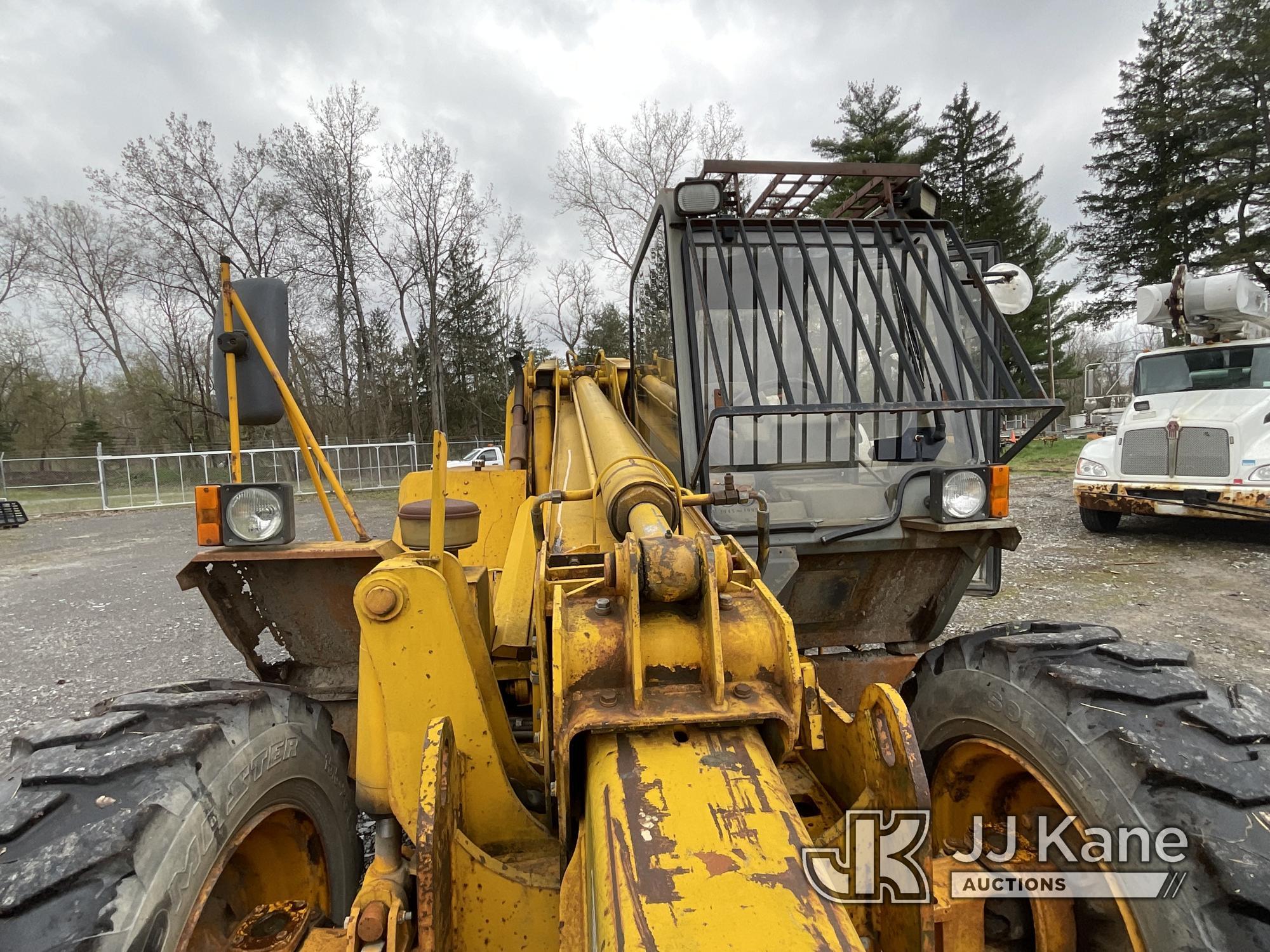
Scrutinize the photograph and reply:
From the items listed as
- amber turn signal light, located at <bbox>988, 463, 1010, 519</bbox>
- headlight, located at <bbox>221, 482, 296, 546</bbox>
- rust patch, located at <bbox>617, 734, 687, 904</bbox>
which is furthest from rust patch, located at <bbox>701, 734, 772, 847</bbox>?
amber turn signal light, located at <bbox>988, 463, 1010, 519</bbox>

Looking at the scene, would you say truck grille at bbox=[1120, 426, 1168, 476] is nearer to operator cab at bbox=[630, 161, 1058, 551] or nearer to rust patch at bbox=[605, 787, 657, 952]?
operator cab at bbox=[630, 161, 1058, 551]

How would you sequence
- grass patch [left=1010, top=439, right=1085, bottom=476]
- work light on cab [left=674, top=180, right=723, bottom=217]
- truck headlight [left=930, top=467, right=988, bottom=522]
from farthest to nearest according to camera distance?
grass patch [left=1010, top=439, right=1085, bottom=476]
work light on cab [left=674, top=180, right=723, bottom=217]
truck headlight [left=930, top=467, right=988, bottom=522]

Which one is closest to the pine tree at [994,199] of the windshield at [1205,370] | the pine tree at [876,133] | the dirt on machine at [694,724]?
the pine tree at [876,133]

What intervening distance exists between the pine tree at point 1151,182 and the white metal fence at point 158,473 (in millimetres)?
30200

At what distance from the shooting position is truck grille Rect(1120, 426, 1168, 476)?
9422 mm

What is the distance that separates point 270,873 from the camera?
7.35 feet

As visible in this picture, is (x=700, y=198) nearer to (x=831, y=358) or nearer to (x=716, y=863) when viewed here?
(x=831, y=358)

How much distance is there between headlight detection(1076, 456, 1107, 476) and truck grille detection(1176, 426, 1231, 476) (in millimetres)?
952

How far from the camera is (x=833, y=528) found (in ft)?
10.2

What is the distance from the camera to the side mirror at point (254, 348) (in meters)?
2.22

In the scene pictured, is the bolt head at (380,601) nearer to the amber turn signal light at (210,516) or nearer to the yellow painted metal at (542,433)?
the amber turn signal light at (210,516)

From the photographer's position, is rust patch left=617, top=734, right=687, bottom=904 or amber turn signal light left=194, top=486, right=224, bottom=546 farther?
amber turn signal light left=194, top=486, right=224, bottom=546

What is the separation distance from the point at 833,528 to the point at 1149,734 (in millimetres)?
1457

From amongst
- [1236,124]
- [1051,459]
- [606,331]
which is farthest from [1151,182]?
[606,331]
